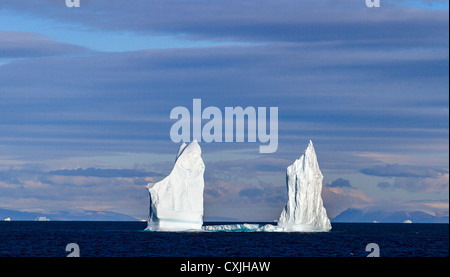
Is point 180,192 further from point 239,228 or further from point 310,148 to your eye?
point 239,228

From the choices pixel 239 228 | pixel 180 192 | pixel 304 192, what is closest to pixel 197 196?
pixel 180 192

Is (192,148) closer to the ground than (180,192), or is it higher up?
higher up

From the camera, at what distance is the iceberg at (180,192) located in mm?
90125

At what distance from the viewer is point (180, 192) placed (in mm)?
90938

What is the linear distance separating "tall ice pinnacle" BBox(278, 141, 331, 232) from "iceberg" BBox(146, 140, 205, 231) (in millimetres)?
10937

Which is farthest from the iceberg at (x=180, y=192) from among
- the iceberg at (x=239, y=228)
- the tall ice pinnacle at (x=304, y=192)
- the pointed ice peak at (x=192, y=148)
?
the iceberg at (x=239, y=228)

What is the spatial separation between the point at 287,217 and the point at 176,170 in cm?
1584

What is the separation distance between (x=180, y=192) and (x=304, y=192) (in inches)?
582

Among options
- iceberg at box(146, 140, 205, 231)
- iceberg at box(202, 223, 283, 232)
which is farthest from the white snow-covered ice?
iceberg at box(202, 223, 283, 232)

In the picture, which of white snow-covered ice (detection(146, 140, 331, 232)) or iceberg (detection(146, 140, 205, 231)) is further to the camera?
white snow-covered ice (detection(146, 140, 331, 232))

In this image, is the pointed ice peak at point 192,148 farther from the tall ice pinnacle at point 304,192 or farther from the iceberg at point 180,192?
the tall ice pinnacle at point 304,192

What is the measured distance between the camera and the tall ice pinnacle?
9419cm

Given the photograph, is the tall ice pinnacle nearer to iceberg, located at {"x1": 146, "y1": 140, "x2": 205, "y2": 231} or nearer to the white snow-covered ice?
the white snow-covered ice

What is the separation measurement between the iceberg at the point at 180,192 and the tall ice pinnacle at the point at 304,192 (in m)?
10.9
